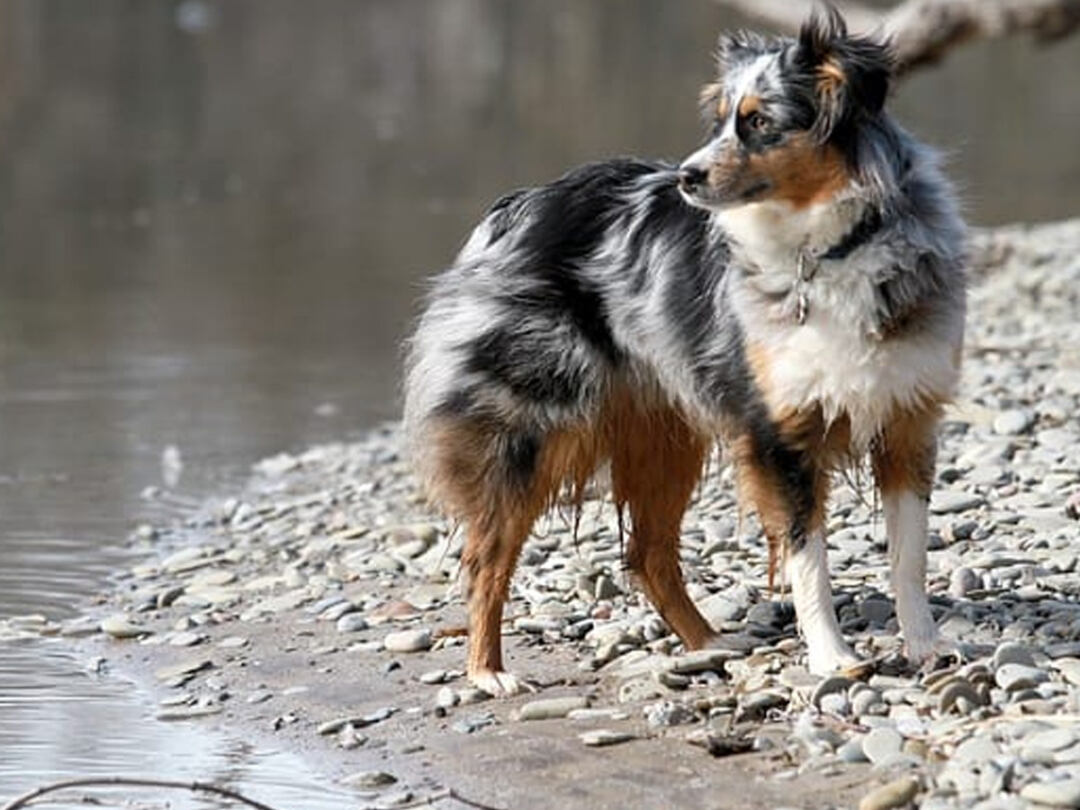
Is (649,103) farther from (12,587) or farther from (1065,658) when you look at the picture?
(1065,658)

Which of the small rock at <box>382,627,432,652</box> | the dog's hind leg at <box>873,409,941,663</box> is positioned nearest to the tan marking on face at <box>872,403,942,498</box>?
the dog's hind leg at <box>873,409,941,663</box>

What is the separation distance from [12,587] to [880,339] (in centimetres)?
363

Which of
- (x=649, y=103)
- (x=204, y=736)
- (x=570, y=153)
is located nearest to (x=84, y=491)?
(x=204, y=736)

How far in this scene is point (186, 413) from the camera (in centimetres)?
1120

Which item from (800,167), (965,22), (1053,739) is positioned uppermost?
(965,22)

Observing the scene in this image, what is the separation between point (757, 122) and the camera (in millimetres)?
5586

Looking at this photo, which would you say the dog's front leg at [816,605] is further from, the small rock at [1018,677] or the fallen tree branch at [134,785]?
the fallen tree branch at [134,785]

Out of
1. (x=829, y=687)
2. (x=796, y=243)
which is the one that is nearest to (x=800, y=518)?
(x=829, y=687)

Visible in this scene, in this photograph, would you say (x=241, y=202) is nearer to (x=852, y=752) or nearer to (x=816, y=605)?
(x=816, y=605)

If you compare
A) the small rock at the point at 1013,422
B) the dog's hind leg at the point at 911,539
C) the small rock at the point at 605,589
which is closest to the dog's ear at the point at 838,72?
the dog's hind leg at the point at 911,539

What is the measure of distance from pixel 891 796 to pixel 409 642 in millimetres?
2091

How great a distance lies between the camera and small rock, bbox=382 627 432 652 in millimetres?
6719

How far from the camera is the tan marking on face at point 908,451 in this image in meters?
5.75

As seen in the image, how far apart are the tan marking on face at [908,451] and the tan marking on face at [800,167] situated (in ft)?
1.93
